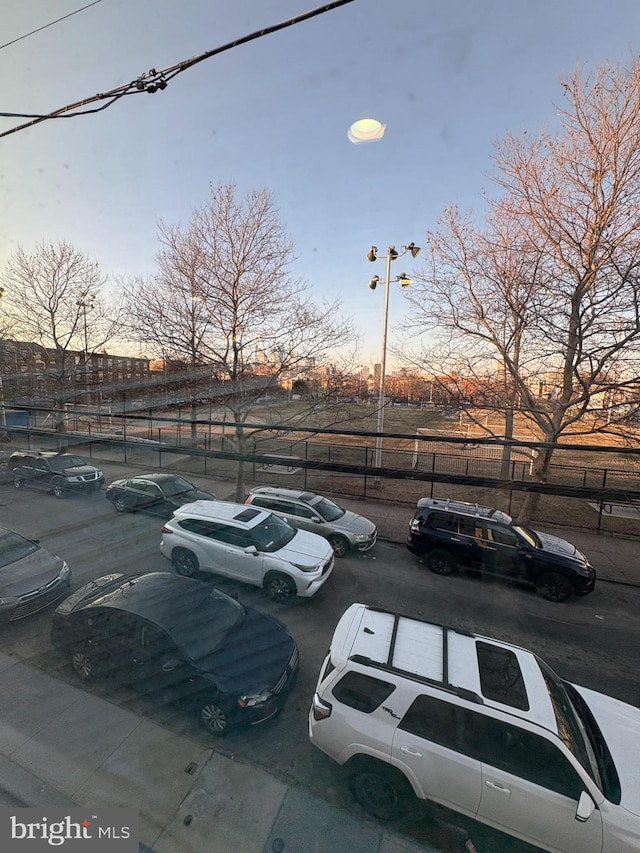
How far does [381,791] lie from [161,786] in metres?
1.83

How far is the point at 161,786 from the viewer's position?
293cm

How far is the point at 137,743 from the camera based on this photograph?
3.29 m

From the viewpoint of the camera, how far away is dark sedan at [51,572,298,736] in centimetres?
350

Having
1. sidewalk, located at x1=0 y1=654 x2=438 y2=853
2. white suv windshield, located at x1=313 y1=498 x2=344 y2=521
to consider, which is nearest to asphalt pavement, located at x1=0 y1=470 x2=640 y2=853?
sidewalk, located at x1=0 y1=654 x2=438 y2=853

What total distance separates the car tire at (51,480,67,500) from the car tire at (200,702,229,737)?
10018 millimetres

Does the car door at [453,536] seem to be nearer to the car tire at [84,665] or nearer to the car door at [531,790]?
the car door at [531,790]

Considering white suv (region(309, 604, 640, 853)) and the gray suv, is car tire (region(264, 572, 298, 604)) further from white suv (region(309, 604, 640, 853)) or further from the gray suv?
white suv (region(309, 604, 640, 853))

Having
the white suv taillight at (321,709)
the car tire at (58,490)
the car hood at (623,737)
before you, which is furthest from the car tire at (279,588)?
the car tire at (58,490)

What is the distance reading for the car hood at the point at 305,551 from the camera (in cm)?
601

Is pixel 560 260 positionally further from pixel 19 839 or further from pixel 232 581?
pixel 19 839

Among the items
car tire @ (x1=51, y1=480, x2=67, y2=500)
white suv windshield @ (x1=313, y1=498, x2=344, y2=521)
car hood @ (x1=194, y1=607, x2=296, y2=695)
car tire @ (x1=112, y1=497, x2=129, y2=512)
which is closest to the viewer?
car hood @ (x1=194, y1=607, x2=296, y2=695)

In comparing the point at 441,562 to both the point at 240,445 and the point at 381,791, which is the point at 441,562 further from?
the point at 240,445

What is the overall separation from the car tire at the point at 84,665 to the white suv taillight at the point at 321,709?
2.65m

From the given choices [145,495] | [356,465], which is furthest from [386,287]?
[145,495]
